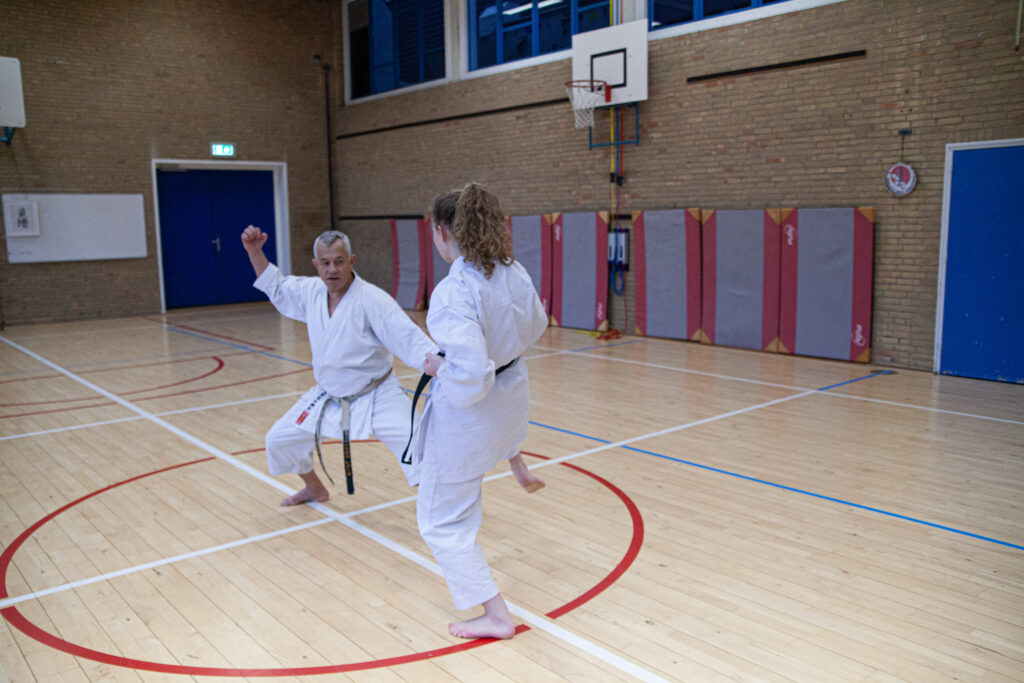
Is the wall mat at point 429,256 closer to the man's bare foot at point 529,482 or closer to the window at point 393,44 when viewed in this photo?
the window at point 393,44

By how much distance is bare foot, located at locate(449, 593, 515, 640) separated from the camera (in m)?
3.22

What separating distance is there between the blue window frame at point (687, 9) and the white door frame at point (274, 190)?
8.79m

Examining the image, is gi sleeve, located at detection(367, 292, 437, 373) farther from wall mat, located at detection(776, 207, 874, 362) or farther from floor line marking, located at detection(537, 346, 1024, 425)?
wall mat, located at detection(776, 207, 874, 362)

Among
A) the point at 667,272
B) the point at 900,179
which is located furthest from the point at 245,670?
the point at 667,272

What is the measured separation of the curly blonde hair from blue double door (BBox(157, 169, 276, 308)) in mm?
14254

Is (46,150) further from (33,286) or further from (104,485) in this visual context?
(104,485)

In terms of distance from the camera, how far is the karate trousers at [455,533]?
3088 millimetres

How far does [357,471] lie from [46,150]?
452 inches

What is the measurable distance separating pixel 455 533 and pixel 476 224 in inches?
47.8

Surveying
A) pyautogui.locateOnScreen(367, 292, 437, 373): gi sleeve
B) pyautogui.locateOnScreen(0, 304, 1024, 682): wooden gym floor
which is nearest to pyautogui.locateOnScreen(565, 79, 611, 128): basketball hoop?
pyautogui.locateOnScreen(0, 304, 1024, 682): wooden gym floor

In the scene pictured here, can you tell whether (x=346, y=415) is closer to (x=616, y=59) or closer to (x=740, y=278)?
(x=740, y=278)

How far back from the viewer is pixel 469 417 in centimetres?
301

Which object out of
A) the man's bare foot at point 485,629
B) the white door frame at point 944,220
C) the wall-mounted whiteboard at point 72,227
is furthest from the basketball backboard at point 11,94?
the white door frame at point 944,220

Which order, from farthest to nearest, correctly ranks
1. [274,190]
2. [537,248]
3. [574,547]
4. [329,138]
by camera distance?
[329,138] < [274,190] < [537,248] < [574,547]
